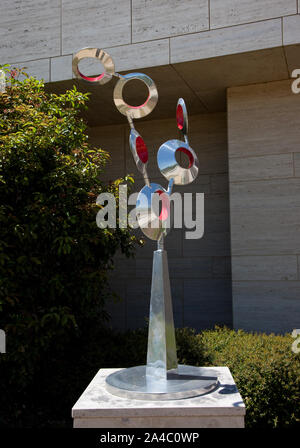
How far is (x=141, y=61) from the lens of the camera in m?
6.40

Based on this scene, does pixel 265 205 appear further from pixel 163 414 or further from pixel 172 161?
pixel 163 414

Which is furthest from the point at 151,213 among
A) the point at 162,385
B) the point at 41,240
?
the point at 41,240

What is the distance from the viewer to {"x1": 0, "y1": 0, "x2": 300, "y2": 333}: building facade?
6078 mm

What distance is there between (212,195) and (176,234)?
0.89m

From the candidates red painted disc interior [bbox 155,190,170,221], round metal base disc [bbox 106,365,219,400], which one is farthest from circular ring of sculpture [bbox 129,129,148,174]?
round metal base disc [bbox 106,365,219,400]

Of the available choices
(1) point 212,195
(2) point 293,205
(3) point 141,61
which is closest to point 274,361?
(2) point 293,205

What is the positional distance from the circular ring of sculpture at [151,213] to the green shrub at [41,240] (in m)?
1.66

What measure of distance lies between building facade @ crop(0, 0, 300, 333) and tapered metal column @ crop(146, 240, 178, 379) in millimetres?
3472

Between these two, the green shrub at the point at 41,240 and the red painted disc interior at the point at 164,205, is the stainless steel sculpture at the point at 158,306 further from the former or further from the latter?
the green shrub at the point at 41,240

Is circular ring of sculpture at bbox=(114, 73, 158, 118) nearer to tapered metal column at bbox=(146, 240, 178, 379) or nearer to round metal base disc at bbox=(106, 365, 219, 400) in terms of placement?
tapered metal column at bbox=(146, 240, 178, 379)

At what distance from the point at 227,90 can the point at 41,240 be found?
11.9 ft

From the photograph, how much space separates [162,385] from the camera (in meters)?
3.27
